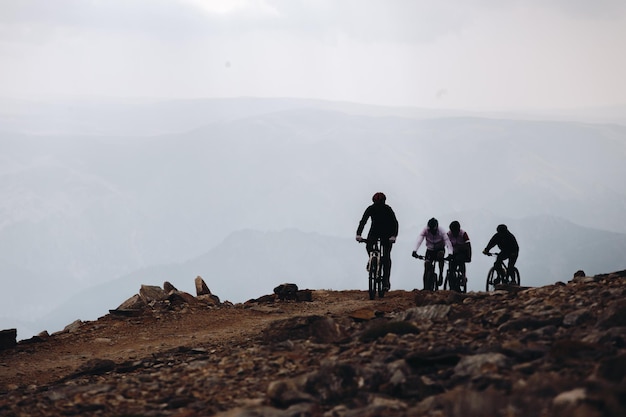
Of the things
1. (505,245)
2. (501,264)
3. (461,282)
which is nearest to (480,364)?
(505,245)

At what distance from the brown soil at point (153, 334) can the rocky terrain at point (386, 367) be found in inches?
5.1

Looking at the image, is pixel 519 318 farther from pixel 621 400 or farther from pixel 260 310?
pixel 260 310

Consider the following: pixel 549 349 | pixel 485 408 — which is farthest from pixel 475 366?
pixel 485 408

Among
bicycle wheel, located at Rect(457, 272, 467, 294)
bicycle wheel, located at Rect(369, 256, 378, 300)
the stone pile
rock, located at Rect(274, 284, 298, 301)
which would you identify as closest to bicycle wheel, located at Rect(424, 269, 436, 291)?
bicycle wheel, located at Rect(457, 272, 467, 294)

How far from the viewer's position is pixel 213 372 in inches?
504

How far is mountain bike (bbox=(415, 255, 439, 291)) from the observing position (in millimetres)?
21656

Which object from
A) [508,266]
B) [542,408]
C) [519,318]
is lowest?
[542,408]

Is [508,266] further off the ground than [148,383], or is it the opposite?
[508,266]

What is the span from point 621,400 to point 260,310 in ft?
56.0

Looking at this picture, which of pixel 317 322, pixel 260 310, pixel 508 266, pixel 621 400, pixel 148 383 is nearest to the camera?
pixel 621 400

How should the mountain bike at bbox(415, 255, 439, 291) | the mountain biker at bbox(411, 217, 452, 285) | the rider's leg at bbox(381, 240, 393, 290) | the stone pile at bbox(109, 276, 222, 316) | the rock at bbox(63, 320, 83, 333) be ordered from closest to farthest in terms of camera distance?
→ the rider's leg at bbox(381, 240, 393, 290), the mountain biker at bbox(411, 217, 452, 285), the mountain bike at bbox(415, 255, 439, 291), the rock at bbox(63, 320, 83, 333), the stone pile at bbox(109, 276, 222, 316)

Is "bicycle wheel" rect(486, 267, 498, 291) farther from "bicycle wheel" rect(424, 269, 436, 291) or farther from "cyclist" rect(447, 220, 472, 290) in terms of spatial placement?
"bicycle wheel" rect(424, 269, 436, 291)

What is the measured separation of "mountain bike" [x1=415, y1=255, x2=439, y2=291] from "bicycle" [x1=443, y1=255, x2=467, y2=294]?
34 cm

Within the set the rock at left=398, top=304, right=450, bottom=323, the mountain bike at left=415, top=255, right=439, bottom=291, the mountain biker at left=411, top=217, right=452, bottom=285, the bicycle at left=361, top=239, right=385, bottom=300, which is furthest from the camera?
the mountain bike at left=415, top=255, right=439, bottom=291
